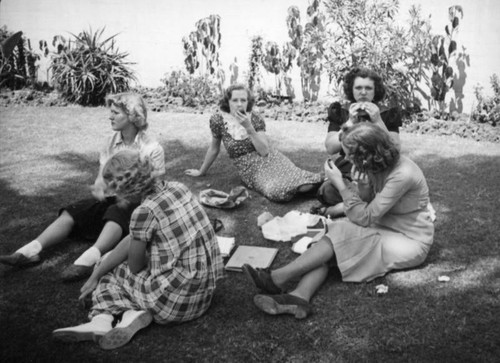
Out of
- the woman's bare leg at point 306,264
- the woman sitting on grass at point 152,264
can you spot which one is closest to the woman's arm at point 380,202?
the woman's bare leg at point 306,264

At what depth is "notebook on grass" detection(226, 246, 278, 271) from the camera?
3570 mm

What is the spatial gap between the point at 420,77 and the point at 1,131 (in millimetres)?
6536

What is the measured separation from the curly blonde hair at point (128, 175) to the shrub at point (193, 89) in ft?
22.5

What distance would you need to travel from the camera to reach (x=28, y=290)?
3326 millimetres

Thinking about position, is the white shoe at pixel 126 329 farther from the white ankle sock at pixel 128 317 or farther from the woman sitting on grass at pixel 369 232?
the woman sitting on grass at pixel 369 232

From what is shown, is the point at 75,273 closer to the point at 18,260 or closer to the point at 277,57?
the point at 18,260

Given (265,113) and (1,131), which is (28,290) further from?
(265,113)

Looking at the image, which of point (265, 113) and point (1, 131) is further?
point (265, 113)

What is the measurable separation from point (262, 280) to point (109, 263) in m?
0.93

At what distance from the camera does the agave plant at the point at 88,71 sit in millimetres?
9602

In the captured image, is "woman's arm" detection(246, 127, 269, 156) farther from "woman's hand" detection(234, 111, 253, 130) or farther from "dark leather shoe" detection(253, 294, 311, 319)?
"dark leather shoe" detection(253, 294, 311, 319)

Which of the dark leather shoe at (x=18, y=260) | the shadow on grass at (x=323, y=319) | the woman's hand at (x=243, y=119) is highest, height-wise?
the woman's hand at (x=243, y=119)

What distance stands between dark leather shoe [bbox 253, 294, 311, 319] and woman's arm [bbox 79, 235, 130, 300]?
86cm

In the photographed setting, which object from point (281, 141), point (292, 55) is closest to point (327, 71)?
point (292, 55)
